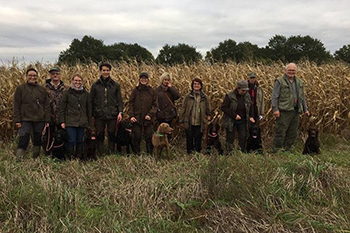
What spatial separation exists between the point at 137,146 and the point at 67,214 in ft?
9.91

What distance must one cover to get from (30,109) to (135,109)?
2.07 meters

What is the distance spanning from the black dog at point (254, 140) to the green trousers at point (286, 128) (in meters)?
0.59

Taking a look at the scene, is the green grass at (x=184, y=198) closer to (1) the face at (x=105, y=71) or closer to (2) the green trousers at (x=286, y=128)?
(2) the green trousers at (x=286, y=128)

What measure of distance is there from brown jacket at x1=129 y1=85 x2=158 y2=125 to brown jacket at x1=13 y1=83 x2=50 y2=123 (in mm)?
1809

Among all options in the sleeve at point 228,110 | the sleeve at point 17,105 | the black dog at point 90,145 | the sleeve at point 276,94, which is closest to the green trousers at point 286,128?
the sleeve at point 276,94

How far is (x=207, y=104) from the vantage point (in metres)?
6.37

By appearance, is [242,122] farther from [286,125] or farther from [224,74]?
[224,74]

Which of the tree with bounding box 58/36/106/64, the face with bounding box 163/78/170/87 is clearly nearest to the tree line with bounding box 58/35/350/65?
the tree with bounding box 58/36/106/64

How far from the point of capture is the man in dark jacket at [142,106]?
621 centimetres

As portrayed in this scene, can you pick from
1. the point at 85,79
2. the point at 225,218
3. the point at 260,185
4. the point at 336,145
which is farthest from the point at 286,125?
the point at 85,79

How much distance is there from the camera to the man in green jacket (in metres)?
6.39

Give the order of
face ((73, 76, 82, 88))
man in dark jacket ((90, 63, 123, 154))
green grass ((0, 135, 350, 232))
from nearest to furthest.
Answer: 1. green grass ((0, 135, 350, 232))
2. face ((73, 76, 82, 88))
3. man in dark jacket ((90, 63, 123, 154))

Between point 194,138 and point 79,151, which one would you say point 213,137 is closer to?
point 194,138

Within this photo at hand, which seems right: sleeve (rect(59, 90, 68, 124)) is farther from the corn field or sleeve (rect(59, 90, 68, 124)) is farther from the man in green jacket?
the man in green jacket
